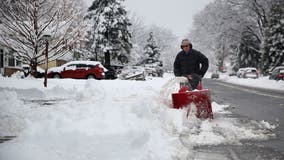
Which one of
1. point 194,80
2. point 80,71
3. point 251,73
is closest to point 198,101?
point 194,80

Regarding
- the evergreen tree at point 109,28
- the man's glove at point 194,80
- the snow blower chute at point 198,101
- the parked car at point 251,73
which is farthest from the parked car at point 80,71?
the parked car at point 251,73

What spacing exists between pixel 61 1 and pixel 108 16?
1377cm

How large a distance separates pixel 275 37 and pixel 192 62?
29.7m

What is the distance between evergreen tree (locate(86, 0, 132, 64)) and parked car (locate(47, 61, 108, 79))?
9652mm

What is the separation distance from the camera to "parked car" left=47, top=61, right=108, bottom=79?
22594 millimetres

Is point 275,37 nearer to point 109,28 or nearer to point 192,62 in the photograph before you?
point 109,28

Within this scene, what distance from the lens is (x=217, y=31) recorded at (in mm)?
42156

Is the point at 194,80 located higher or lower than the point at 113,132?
higher

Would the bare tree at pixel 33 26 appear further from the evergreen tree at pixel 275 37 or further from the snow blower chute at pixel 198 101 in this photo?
the evergreen tree at pixel 275 37

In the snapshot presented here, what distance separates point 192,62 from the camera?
7.29m

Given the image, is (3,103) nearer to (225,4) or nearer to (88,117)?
(88,117)

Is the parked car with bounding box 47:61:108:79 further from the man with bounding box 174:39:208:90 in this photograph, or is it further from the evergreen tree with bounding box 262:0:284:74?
the evergreen tree with bounding box 262:0:284:74

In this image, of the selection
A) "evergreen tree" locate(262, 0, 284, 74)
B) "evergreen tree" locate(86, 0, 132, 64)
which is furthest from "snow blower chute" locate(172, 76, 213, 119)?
"evergreen tree" locate(262, 0, 284, 74)

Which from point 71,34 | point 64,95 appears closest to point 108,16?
point 71,34
